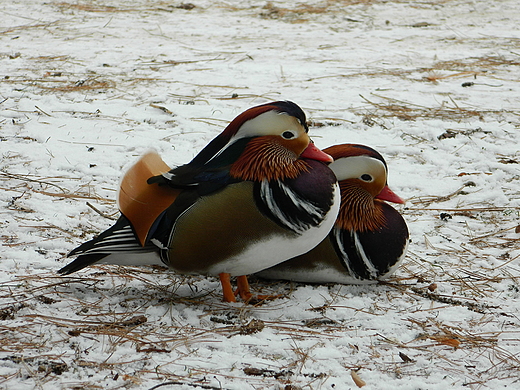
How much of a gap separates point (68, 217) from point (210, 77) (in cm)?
300

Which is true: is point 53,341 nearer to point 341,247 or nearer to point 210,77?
point 341,247

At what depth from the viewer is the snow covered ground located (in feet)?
7.13

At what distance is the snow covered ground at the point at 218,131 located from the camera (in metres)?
2.17

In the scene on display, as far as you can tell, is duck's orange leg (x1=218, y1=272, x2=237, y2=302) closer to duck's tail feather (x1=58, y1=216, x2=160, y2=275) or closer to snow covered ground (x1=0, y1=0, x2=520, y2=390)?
snow covered ground (x1=0, y1=0, x2=520, y2=390)

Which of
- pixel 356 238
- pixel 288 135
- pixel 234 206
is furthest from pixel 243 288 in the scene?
pixel 288 135

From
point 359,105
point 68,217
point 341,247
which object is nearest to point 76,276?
point 68,217

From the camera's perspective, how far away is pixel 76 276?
2855 mm

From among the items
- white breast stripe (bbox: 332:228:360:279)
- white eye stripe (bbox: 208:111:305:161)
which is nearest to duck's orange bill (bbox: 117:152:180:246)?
white eye stripe (bbox: 208:111:305:161)

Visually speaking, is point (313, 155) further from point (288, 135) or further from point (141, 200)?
point (141, 200)

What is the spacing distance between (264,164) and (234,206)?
0.73 ft

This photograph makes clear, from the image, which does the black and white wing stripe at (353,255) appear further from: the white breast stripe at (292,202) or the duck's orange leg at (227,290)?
the duck's orange leg at (227,290)

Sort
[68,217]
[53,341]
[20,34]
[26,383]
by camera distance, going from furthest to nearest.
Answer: [20,34] → [68,217] → [53,341] → [26,383]

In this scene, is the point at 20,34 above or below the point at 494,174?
above

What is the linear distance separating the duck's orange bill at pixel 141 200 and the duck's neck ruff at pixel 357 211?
86cm
